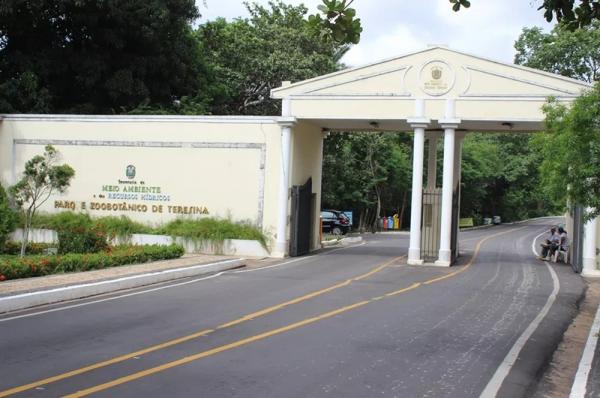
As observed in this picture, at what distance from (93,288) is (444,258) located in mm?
12501

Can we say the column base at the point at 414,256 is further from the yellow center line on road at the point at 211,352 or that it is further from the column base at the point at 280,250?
the yellow center line on road at the point at 211,352

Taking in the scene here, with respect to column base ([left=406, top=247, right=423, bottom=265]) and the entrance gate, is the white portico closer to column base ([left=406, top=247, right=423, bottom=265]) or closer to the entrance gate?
column base ([left=406, top=247, right=423, bottom=265])

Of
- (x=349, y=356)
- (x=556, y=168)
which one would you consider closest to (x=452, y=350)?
(x=349, y=356)

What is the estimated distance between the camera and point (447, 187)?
72.6 feet

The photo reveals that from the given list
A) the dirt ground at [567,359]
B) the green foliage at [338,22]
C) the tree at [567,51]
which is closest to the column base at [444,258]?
the dirt ground at [567,359]

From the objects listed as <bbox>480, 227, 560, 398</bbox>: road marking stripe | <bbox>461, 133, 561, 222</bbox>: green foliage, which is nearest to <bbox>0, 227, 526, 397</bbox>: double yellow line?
<bbox>480, 227, 560, 398</bbox>: road marking stripe

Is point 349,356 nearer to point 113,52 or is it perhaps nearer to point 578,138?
point 578,138

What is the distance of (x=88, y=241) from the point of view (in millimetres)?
20375

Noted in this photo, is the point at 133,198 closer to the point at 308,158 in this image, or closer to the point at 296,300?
the point at 308,158

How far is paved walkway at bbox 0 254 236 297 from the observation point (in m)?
13.0

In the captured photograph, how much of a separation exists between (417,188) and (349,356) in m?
Answer: 14.7

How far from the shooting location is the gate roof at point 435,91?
2142cm

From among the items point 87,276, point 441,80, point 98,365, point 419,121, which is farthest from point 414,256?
point 98,365

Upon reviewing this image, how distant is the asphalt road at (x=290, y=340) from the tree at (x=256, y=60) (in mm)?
19298
